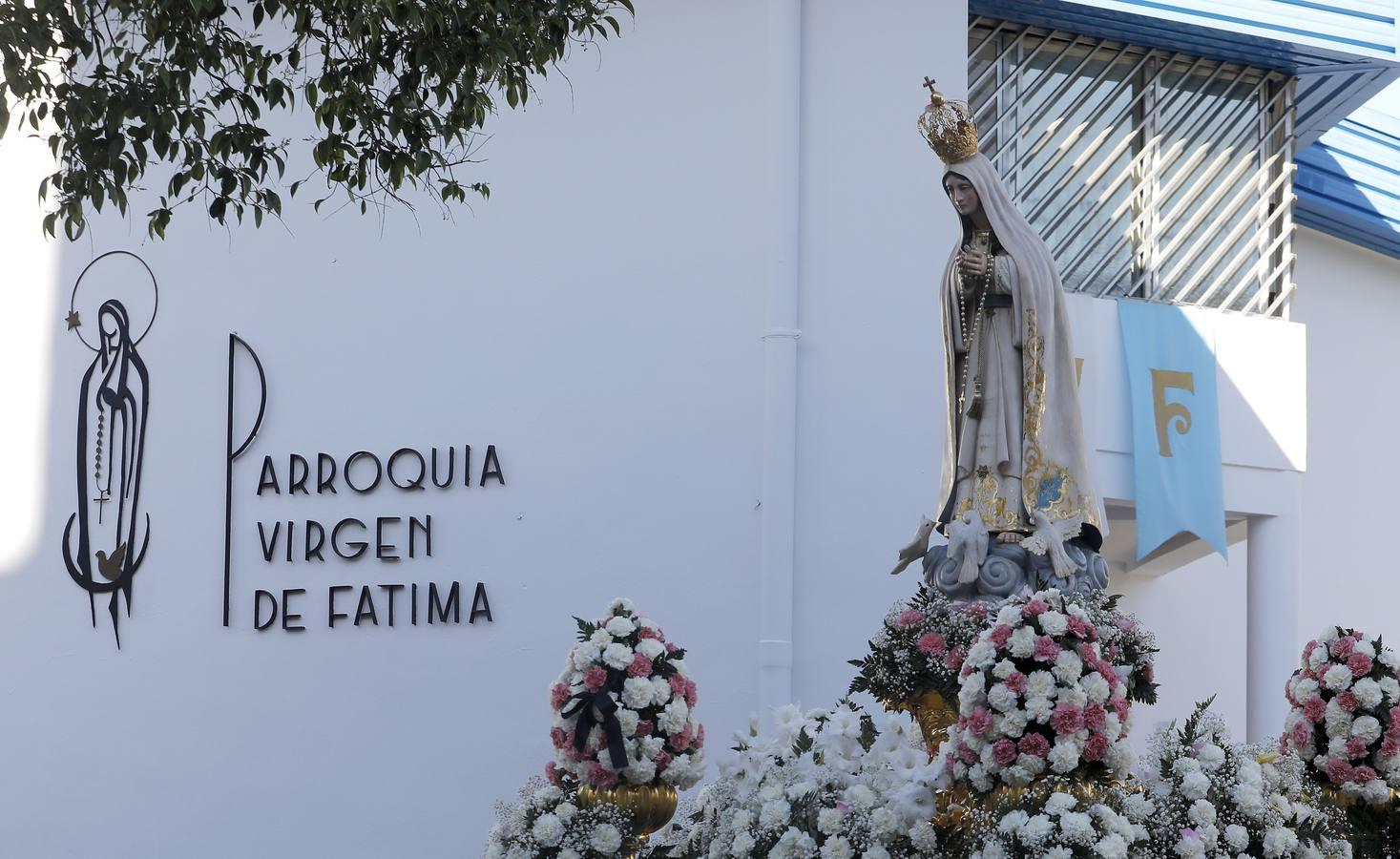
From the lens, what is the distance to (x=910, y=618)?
5289 mm

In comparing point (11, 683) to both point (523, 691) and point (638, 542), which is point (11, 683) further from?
point (638, 542)

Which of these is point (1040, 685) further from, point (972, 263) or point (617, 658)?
point (972, 263)

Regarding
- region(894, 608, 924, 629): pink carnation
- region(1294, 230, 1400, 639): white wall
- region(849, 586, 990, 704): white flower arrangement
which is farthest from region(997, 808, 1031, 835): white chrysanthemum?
region(1294, 230, 1400, 639): white wall

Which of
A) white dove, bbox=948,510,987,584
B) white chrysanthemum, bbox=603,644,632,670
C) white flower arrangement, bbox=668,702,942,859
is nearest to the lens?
white flower arrangement, bbox=668,702,942,859

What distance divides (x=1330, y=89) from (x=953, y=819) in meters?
8.05

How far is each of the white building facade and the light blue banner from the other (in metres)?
0.14

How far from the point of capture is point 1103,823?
160 inches

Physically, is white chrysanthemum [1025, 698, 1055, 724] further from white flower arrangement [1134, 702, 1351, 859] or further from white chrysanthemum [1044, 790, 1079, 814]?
white flower arrangement [1134, 702, 1351, 859]

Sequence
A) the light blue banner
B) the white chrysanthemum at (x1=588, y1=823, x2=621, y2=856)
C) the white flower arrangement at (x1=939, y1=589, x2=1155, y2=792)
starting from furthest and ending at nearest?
the light blue banner < the white chrysanthemum at (x1=588, y1=823, x2=621, y2=856) < the white flower arrangement at (x1=939, y1=589, x2=1155, y2=792)

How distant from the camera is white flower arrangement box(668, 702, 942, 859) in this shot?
4.43m

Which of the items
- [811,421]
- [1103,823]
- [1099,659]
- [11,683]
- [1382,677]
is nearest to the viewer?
[1103,823]

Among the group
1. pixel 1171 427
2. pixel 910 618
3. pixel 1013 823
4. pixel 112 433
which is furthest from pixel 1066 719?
pixel 112 433

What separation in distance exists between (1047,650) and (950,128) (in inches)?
77.8

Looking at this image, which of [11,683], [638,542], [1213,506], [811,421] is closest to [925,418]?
[811,421]
